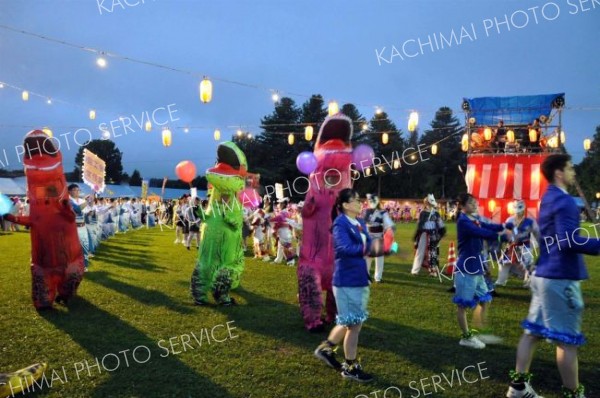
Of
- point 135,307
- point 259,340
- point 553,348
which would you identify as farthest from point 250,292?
point 553,348

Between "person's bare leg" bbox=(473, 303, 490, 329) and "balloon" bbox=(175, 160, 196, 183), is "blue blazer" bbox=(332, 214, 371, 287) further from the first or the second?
"balloon" bbox=(175, 160, 196, 183)

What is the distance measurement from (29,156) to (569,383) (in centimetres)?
712

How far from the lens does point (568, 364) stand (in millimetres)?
3496

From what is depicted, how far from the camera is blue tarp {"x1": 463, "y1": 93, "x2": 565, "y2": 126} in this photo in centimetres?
1409

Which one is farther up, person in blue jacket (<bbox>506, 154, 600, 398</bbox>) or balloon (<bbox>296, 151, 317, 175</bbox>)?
balloon (<bbox>296, 151, 317, 175</bbox>)

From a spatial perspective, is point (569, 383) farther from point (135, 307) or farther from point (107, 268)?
point (107, 268)

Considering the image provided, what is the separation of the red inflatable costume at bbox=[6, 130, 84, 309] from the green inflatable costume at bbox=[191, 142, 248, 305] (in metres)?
1.94

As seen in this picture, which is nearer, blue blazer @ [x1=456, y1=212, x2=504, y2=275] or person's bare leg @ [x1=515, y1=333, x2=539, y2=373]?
person's bare leg @ [x1=515, y1=333, x2=539, y2=373]

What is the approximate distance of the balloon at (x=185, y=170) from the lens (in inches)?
295

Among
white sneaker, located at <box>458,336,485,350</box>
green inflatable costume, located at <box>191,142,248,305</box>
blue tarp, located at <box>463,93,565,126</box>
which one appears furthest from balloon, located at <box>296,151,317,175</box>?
blue tarp, located at <box>463,93,565,126</box>

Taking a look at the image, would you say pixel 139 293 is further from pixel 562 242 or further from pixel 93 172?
pixel 93 172

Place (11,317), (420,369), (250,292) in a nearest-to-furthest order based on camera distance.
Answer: (420,369), (11,317), (250,292)

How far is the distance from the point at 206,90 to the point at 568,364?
8.84 m

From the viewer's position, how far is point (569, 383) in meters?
3.52
